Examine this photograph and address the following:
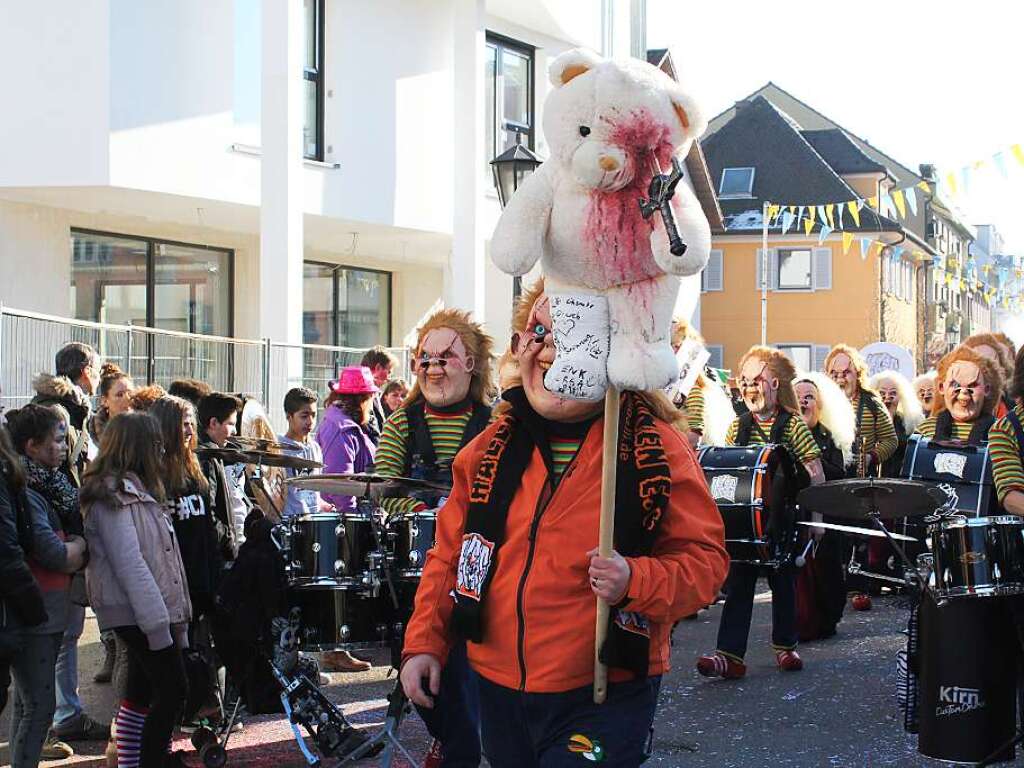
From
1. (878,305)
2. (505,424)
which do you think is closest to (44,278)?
(505,424)

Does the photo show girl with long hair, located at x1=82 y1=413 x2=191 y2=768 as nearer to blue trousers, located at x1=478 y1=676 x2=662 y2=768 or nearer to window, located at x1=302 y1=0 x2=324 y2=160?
blue trousers, located at x1=478 y1=676 x2=662 y2=768

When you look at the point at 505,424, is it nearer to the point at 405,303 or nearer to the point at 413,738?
the point at 413,738

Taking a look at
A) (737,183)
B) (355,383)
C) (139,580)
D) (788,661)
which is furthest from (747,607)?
(737,183)

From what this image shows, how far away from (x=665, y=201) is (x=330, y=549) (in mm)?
3071

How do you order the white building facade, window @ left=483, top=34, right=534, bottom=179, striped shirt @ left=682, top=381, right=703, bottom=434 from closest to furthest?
1. striped shirt @ left=682, top=381, right=703, bottom=434
2. the white building facade
3. window @ left=483, top=34, right=534, bottom=179

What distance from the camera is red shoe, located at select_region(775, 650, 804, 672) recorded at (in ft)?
30.1

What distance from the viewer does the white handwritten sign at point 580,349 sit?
3803 millimetres

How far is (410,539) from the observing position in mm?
6312

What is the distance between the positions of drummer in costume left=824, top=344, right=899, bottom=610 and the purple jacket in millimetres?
4537

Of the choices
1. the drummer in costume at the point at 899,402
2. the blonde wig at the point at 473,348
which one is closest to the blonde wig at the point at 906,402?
the drummer in costume at the point at 899,402

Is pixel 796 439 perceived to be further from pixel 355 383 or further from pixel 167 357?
pixel 167 357

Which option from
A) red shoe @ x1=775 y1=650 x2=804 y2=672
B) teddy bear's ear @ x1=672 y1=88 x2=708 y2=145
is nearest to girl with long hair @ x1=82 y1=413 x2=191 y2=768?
teddy bear's ear @ x1=672 y1=88 x2=708 y2=145

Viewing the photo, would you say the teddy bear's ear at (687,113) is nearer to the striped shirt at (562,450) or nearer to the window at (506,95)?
the striped shirt at (562,450)

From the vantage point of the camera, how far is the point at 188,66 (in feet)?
52.9
